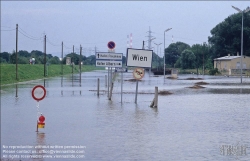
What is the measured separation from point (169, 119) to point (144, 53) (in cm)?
685

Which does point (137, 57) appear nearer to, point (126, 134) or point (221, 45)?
point (126, 134)

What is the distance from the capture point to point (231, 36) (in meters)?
112

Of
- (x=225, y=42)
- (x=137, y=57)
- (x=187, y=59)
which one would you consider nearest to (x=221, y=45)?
(x=225, y=42)

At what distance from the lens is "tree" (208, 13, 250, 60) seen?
108812 millimetres

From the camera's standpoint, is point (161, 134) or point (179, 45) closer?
point (161, 134)

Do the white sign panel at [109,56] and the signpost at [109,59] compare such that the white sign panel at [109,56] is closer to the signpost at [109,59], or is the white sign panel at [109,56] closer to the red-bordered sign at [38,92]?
the signpost at [109,59]

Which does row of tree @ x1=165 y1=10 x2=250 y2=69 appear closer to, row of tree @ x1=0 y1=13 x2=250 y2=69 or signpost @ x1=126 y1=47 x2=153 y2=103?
row of tree @ x1=0 y1=13 x2=250 y2=69

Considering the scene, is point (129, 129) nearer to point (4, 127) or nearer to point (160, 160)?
point (4, 127)

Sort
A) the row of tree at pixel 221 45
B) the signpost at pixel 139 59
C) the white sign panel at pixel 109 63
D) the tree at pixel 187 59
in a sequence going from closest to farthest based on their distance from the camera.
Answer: the signpost at pixel 139 59 → the white sign panel at pixel 109 63 → the row of tree at pixel 221 45 → the tree at pixel 187 59

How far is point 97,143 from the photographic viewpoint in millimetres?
11914

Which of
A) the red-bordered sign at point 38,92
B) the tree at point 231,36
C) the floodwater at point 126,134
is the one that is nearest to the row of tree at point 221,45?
the tree at point 231,36

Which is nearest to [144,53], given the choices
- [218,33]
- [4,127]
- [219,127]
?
[219,127]

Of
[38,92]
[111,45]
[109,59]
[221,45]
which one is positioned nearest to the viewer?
[38,92]

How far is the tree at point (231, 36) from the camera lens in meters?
109
